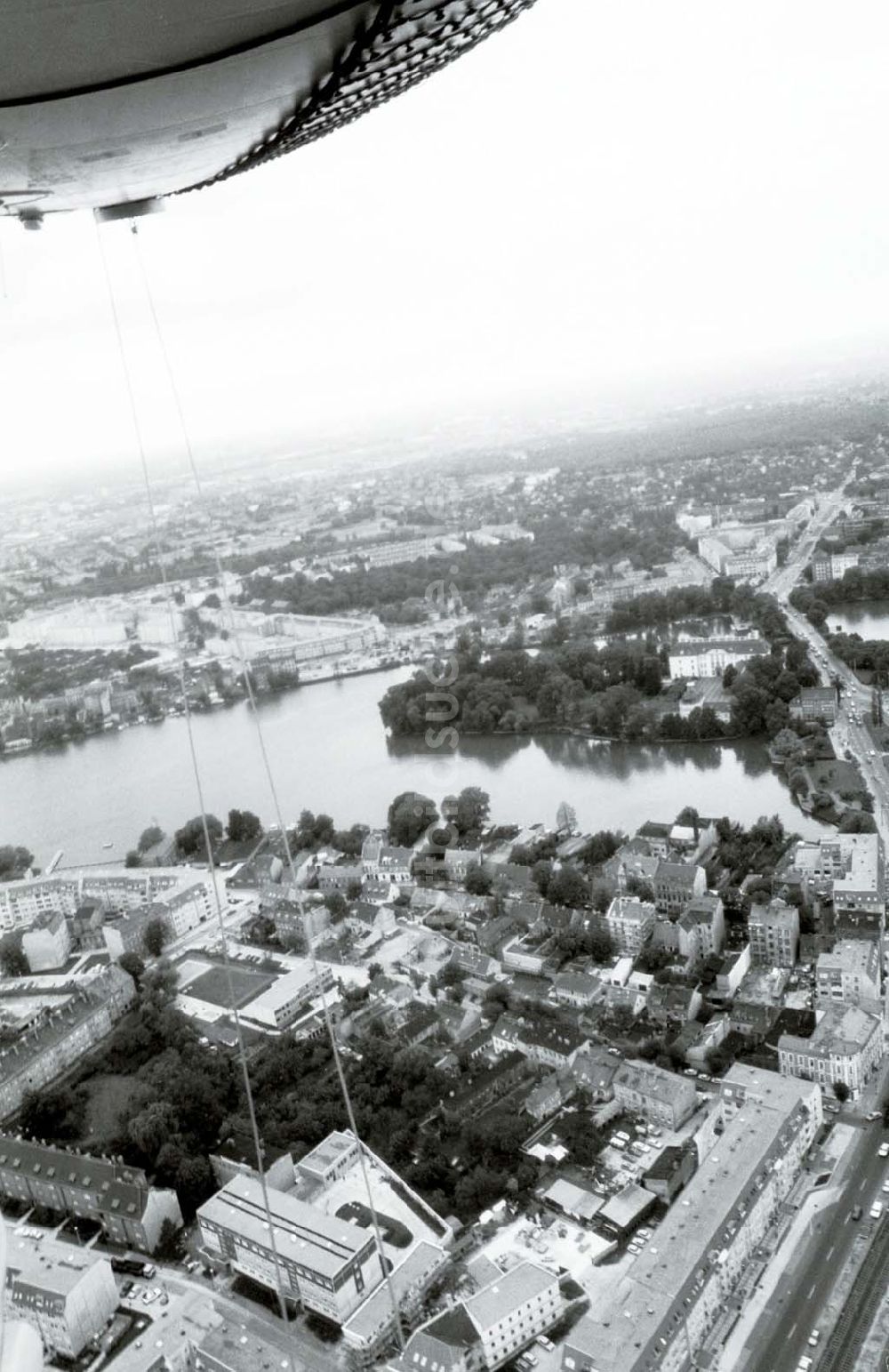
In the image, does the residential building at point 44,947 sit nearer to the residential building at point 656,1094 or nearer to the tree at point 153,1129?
the tree at point 153,1129

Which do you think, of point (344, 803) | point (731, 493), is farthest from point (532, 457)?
point (344, 803)

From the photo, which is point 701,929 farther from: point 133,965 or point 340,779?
point 340,779

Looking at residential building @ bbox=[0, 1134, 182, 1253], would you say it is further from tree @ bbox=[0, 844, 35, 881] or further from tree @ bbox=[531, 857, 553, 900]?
tree @ bbox=[0, 844, 35, 881]

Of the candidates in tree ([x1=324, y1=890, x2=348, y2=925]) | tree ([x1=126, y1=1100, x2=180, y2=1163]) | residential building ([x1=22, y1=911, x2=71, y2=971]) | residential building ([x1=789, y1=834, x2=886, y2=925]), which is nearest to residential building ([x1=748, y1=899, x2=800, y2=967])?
residential building ([x1=789, y1=834, x2=886, y2=925])

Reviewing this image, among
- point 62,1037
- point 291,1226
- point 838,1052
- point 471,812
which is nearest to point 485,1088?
point 291,1226

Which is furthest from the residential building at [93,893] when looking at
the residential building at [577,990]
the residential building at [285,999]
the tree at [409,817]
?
A: the residential building at [577,990]

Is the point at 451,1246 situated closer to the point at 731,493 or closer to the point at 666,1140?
the point at 666,1140
